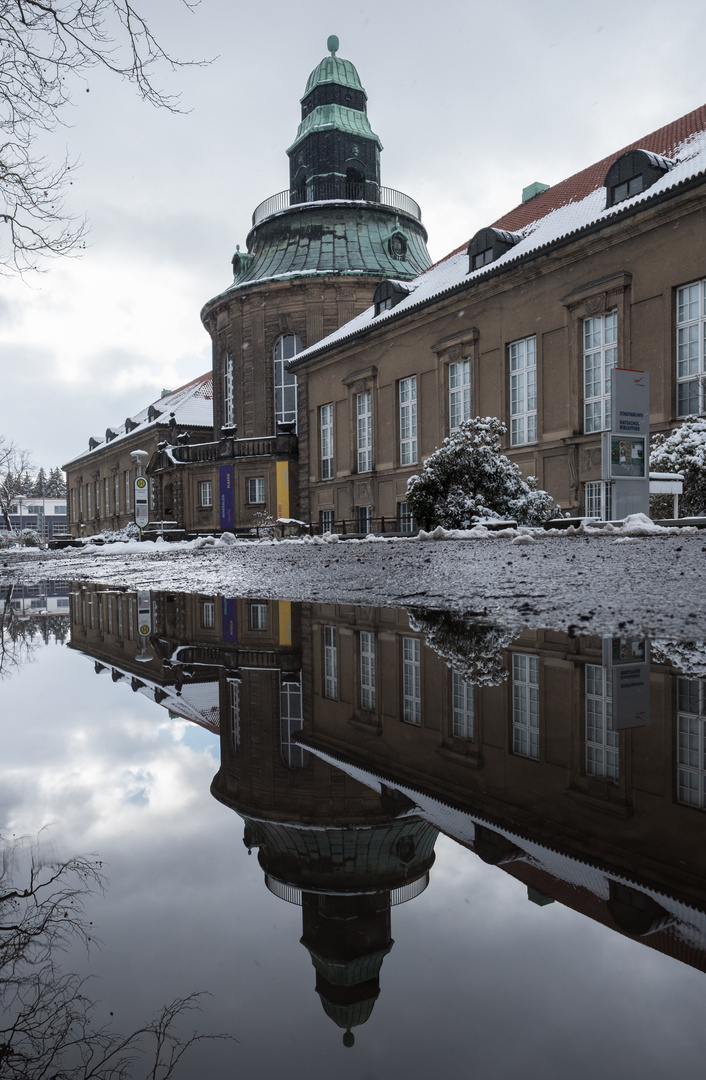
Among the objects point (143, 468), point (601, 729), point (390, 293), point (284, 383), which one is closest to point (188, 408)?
point (143, 468)

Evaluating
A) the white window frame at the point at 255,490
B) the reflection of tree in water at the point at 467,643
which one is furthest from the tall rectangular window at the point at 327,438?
the reflection of tree in water at the point at 467,643

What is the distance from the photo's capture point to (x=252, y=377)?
48.9 m

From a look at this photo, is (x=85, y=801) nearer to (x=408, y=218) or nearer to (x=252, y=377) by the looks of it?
(x=252, y=377)

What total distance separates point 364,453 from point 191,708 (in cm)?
3528

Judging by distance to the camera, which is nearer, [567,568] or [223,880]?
[223,880]

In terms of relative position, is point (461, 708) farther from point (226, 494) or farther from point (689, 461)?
point (226, 494)

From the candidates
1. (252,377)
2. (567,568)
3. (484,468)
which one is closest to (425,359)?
(484,468)

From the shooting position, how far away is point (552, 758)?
257 centimetres

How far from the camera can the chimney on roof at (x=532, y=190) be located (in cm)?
3523

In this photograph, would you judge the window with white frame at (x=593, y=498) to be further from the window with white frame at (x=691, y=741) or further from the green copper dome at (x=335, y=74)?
the green copper dome at (x=335, y=74)

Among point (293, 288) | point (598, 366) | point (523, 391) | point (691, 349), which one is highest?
point (293, 288)

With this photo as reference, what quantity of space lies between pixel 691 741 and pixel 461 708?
939 mm

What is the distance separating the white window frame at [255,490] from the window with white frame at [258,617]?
3844cm

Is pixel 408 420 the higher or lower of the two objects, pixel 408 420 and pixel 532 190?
the lower
